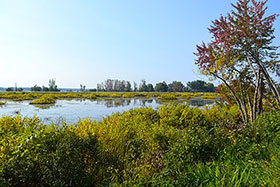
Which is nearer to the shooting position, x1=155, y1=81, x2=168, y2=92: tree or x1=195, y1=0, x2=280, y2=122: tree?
x1=195, y1=0, x2=280, y2=122: tree

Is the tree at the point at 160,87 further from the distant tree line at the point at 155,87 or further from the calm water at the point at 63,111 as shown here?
the calm water at the point at 63,111

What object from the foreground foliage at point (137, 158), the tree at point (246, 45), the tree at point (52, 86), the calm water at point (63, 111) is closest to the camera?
the foreground foliage at point (137, 158)

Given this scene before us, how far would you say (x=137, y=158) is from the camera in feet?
9.76

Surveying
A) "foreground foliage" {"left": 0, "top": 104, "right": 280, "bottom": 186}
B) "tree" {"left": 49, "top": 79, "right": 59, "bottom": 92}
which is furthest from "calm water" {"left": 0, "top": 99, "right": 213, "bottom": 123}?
"tree" {"left": 49, "top": 79, "right": 59, "bottom": 92}

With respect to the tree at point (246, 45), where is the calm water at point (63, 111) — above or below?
below

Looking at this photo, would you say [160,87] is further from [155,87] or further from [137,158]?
[137,158]

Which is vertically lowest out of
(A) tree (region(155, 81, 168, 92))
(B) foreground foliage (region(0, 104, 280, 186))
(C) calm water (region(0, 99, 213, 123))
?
(C) calm water (region(0, 99, 213, 123))

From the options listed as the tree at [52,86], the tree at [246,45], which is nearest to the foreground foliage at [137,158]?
the tree at [246,45]

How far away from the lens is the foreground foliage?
229 cm

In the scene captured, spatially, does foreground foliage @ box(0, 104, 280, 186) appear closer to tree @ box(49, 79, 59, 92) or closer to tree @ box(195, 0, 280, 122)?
tree @ box(195, 0, 280, 122)

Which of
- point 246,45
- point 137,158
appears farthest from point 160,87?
point 137,158

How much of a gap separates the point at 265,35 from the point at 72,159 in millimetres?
5446

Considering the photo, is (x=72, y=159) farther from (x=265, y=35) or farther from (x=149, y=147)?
(x=265, y=35)

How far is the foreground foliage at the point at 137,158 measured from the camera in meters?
2.29
